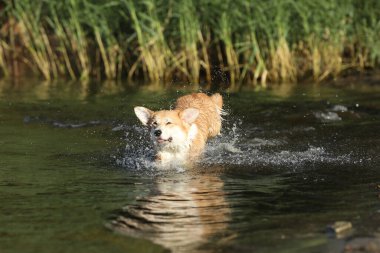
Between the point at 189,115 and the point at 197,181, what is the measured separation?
113 centimetres

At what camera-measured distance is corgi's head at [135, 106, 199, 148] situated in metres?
8.03

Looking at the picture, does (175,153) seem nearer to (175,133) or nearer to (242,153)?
(175,133)

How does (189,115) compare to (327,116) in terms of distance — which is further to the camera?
(327,116)

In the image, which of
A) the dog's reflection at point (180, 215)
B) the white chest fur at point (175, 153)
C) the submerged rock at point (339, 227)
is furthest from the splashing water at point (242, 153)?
the submerged rock at point (339, 227)

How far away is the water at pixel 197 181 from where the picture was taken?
540 cm

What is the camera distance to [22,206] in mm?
6445

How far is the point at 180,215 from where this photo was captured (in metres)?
6.04

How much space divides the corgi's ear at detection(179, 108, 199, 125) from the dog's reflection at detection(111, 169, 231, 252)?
3.38 ft

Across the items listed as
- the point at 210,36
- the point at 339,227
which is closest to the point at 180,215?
the point at 339,227

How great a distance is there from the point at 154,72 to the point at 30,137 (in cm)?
573

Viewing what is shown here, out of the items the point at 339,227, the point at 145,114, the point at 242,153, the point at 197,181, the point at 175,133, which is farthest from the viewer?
the point at 242,153

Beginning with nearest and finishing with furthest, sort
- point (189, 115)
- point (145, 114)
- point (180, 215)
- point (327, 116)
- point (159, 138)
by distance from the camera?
point (180, 215) < point (159, 138) < point (145, 114) < point (189, 115) < point (327, 116)

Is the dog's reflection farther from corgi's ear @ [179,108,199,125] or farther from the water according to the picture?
corgi's ear @ [179,108,199,125]

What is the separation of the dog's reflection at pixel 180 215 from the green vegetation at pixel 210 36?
748cm
